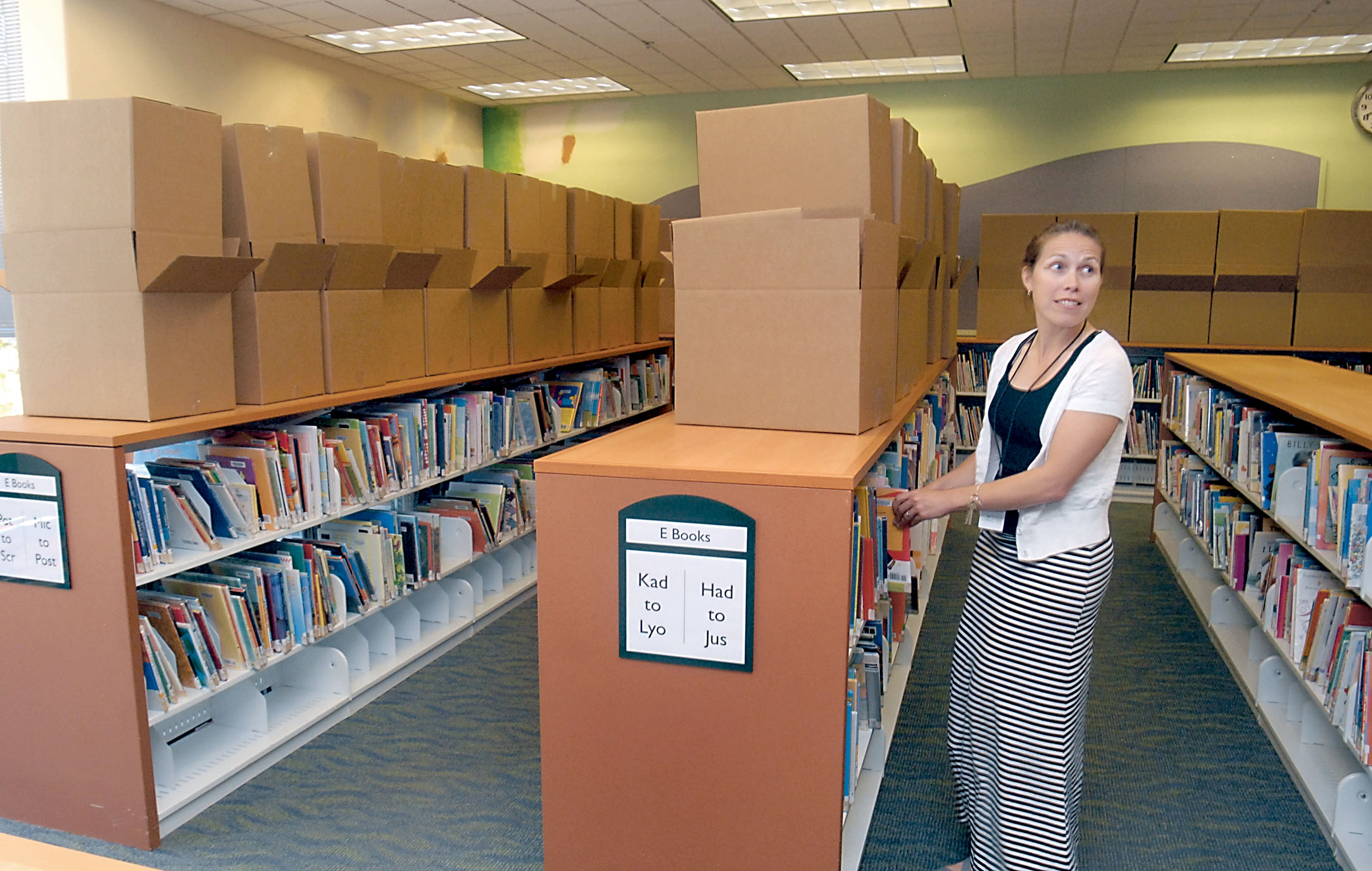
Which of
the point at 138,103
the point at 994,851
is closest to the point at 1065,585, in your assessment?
the point at 994,851

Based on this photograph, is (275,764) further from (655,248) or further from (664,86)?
(664,86)

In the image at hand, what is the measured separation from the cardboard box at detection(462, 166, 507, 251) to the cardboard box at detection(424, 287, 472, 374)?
227mm

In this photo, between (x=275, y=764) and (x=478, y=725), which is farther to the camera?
(x=478, y=725)

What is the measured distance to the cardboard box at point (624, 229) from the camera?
16.5 feet

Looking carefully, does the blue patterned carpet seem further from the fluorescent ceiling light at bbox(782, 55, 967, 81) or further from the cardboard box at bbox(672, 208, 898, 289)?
the fluorescent ceiling light at bbox(782, 55, 967, 81)

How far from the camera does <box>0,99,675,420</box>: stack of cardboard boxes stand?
7.62 ft

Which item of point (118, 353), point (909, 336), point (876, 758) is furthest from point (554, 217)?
point (876, 758)

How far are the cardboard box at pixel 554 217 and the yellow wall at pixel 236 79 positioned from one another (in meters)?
1.53

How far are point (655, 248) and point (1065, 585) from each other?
4015 millimetres

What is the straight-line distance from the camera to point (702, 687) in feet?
6.22

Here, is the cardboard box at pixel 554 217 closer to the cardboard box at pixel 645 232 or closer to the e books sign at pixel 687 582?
the cardboard box at pixel 645 232

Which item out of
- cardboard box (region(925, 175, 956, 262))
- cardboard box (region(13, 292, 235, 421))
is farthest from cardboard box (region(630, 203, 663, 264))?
cardboard box (region(13, 292, 235, 421))

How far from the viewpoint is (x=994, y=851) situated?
207 centimetres

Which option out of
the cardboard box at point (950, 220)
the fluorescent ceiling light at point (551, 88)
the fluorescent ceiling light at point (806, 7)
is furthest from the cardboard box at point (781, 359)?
the fluorescent ceiling light at point (551, 88)
